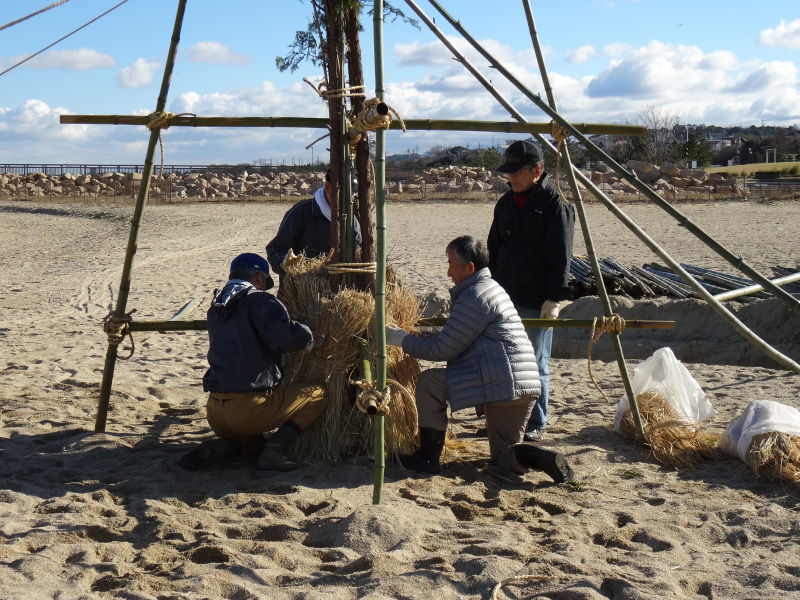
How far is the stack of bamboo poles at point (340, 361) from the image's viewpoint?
191 inches

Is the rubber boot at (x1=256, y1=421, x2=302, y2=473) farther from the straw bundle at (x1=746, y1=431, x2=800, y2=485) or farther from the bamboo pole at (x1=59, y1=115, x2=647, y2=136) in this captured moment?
the straw bundle at (x1=746, y1=431, x2=800, y2=485)

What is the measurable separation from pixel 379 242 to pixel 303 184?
3522cm

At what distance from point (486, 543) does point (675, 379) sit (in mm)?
2379

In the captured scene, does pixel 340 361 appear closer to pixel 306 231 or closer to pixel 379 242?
pixel 379 242

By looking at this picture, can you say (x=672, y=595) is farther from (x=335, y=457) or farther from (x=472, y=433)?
(x=472, y=433)

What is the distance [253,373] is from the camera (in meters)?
4.70

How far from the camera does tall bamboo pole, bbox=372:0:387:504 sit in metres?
4.00

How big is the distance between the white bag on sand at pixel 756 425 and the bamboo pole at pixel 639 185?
2.34 ft

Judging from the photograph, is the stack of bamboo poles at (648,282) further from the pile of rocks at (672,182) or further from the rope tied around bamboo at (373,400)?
the pile of rocks at (672,182)

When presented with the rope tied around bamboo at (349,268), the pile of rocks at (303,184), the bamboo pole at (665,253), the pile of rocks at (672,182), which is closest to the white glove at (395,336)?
the rope tied around bamboo at (349,268)

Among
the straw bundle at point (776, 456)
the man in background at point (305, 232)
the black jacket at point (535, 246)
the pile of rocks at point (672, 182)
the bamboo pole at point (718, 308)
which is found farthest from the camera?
the pile of rocks at point (672, 182)

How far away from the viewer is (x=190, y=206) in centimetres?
3036

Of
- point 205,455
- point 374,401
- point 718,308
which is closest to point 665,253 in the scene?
point 718,308

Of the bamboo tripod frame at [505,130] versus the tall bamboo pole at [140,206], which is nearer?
the bamboo tripod frame at [505,130]
